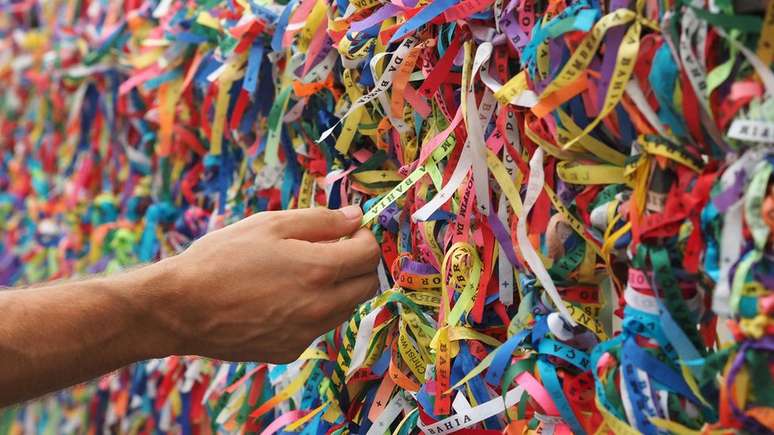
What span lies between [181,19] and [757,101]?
839mm

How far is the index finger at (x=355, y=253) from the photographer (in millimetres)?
736

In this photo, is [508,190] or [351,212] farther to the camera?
[351,212]

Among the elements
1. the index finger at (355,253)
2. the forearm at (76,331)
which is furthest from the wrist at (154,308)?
the index finger at (355,253)

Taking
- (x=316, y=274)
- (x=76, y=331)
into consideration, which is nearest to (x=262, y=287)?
(x=316, y=274)

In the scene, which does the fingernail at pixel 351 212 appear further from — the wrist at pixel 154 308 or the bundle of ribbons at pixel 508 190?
the wrist at pixel 154 308

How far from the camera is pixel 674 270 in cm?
53

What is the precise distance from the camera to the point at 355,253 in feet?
2.45

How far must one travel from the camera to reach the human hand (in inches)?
28.0

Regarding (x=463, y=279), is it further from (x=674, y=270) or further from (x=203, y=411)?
(x=203, y=411)

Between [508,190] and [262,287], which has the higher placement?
[508,190]

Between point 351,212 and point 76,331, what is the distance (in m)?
0.24

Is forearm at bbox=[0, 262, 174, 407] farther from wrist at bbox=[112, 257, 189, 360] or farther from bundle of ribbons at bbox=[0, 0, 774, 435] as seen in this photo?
bundle of ribbons at bbox=[0, 0, 774, 435]

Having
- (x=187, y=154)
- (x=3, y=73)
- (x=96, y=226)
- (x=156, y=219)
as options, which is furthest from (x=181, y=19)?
(x=3, y=73)

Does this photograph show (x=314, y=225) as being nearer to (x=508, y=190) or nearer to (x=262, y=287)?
(x=262, y=287)
